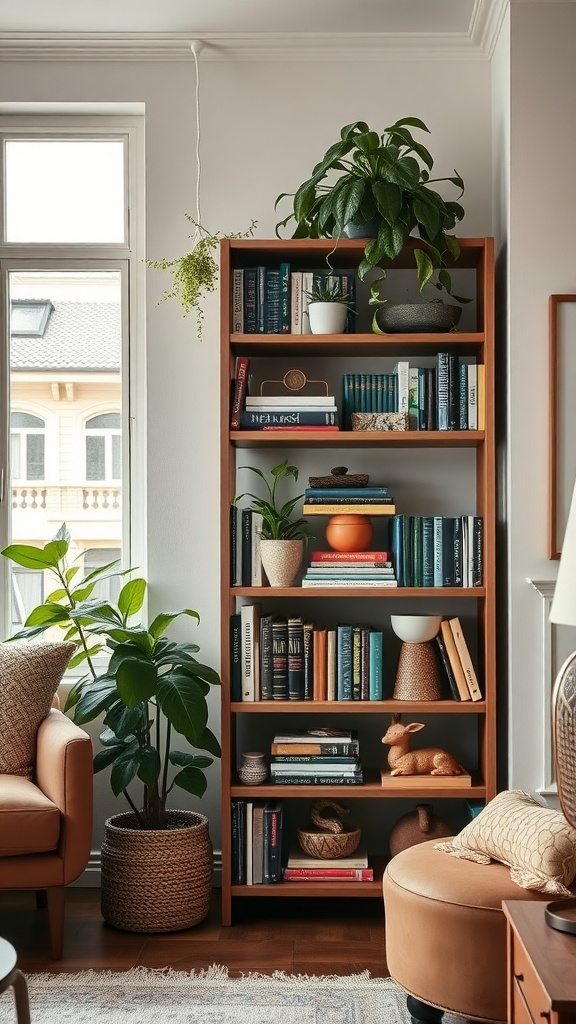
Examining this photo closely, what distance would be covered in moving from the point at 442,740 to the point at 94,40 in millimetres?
2667

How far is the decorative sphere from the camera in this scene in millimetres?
3172

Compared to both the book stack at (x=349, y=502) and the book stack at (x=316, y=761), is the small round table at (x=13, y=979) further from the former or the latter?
the book stack at (x=349, y=502)

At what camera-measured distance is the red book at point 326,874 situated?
3096 millimetres

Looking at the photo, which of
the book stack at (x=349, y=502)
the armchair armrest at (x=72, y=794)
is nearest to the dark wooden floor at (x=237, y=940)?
the armchair armrest at (x=72, y=794)


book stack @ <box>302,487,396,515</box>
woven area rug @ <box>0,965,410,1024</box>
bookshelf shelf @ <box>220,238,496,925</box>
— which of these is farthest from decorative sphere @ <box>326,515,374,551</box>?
woven area rug @ <box>0,965,410,1024</box>

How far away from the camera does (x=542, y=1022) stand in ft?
5.45

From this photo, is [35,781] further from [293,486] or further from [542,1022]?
[542,1022]

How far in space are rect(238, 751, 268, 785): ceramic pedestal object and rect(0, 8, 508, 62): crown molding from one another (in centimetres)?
235

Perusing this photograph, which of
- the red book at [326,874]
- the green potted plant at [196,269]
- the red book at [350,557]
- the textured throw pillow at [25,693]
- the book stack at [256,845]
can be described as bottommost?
the red book at [326,874]

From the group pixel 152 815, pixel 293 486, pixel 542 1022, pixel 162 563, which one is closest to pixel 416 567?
pixel 293 486

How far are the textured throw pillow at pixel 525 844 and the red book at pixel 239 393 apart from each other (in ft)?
4.45

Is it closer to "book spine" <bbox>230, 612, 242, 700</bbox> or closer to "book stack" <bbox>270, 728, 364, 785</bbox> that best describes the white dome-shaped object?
"book stack" <bbox>270, 728, 364, 785</bbox>

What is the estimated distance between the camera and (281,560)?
312 cm

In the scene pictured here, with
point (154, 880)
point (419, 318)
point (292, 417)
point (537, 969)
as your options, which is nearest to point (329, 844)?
point (154, 880)
